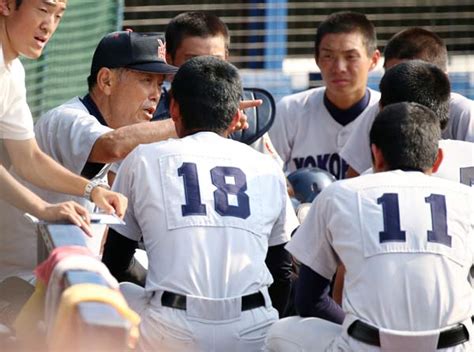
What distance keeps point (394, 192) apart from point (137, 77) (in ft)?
5.26

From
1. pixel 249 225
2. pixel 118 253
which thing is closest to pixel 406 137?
pixel 249 225

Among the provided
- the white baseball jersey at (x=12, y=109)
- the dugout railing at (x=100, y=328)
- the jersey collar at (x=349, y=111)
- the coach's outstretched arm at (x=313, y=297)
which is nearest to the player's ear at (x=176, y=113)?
the white baseball jersey at (x=12, y=109)

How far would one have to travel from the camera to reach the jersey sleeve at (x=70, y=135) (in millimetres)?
4773

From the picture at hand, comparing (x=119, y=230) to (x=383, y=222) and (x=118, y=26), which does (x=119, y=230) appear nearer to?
(x=383, y=222)

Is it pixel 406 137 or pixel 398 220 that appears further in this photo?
pixel 406 137

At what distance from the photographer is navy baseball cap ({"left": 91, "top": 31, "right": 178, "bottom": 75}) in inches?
202

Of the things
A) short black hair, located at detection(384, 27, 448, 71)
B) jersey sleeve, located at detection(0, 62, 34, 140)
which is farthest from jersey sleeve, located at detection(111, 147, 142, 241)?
short black hair, located at detection(384, 27, 448, 71)

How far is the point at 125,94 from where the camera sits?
16.8 ft

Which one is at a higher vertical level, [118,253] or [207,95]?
[207,95]

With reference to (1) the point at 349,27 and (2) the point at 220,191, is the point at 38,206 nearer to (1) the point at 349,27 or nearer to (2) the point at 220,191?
(2) the point at 220,191

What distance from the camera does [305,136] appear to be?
702cm

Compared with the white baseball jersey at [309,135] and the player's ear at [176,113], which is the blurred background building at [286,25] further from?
the player's ear at [176,113]

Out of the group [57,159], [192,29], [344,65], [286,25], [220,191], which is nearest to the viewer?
[220,191]

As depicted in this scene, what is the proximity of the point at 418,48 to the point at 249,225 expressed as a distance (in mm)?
2546
